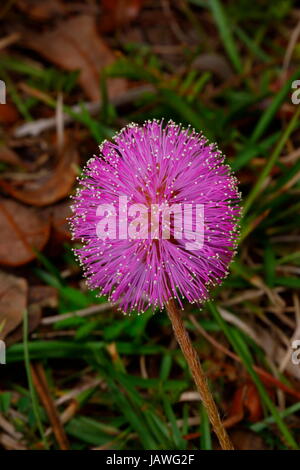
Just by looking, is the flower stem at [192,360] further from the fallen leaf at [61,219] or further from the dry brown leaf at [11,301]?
the fallen leaf at [61,219]

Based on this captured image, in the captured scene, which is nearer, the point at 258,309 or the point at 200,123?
the point at 258,309

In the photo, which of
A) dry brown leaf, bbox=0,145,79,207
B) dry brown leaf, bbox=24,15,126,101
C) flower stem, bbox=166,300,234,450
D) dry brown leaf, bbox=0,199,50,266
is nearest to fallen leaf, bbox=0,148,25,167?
dry brown leaf, bbox=0,145,79,207

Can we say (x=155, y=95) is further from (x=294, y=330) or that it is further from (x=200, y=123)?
(x=294, y=330)

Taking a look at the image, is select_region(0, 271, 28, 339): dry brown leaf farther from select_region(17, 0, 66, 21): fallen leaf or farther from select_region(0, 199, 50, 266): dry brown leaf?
select_region(17, 0, 66, 21): fallen leaf

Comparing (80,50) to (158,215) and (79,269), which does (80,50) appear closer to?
(79,269)

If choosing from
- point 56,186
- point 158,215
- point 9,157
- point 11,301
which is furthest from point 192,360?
point 9,157
